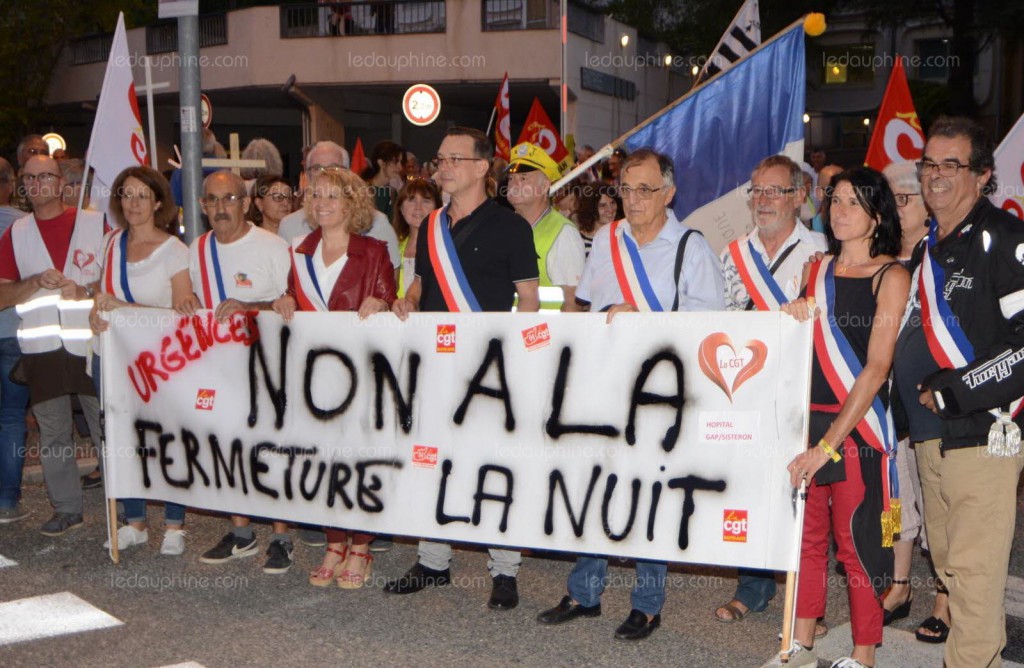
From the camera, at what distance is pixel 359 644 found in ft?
16.1

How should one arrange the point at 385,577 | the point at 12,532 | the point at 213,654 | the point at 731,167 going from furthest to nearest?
1. the point at 12,532
2. the point at 731,167
3. the point at 385,577
4. the point at 213,654

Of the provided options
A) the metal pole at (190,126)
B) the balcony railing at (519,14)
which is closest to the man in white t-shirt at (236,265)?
the metal pole at (190,126)

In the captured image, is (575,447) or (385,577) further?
(385,577)

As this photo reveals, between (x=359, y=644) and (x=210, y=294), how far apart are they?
218 centimetres

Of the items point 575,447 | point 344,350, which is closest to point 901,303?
point 575,447

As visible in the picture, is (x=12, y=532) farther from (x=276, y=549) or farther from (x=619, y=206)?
(x=619, y=206)

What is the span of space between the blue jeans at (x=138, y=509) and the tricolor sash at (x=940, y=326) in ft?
13.3

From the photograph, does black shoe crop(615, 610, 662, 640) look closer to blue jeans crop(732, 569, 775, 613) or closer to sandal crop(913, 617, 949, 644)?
blue jeans crop(732, 569, 775, 613)

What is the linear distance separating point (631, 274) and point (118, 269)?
3.00 m

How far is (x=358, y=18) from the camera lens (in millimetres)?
29172

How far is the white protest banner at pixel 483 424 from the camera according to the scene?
454 centimetres

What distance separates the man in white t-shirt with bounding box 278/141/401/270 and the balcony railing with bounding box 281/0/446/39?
2178cm

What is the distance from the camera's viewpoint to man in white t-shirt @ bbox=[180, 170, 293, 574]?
19.6 feet

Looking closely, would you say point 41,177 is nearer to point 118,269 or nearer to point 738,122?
point 118,269
